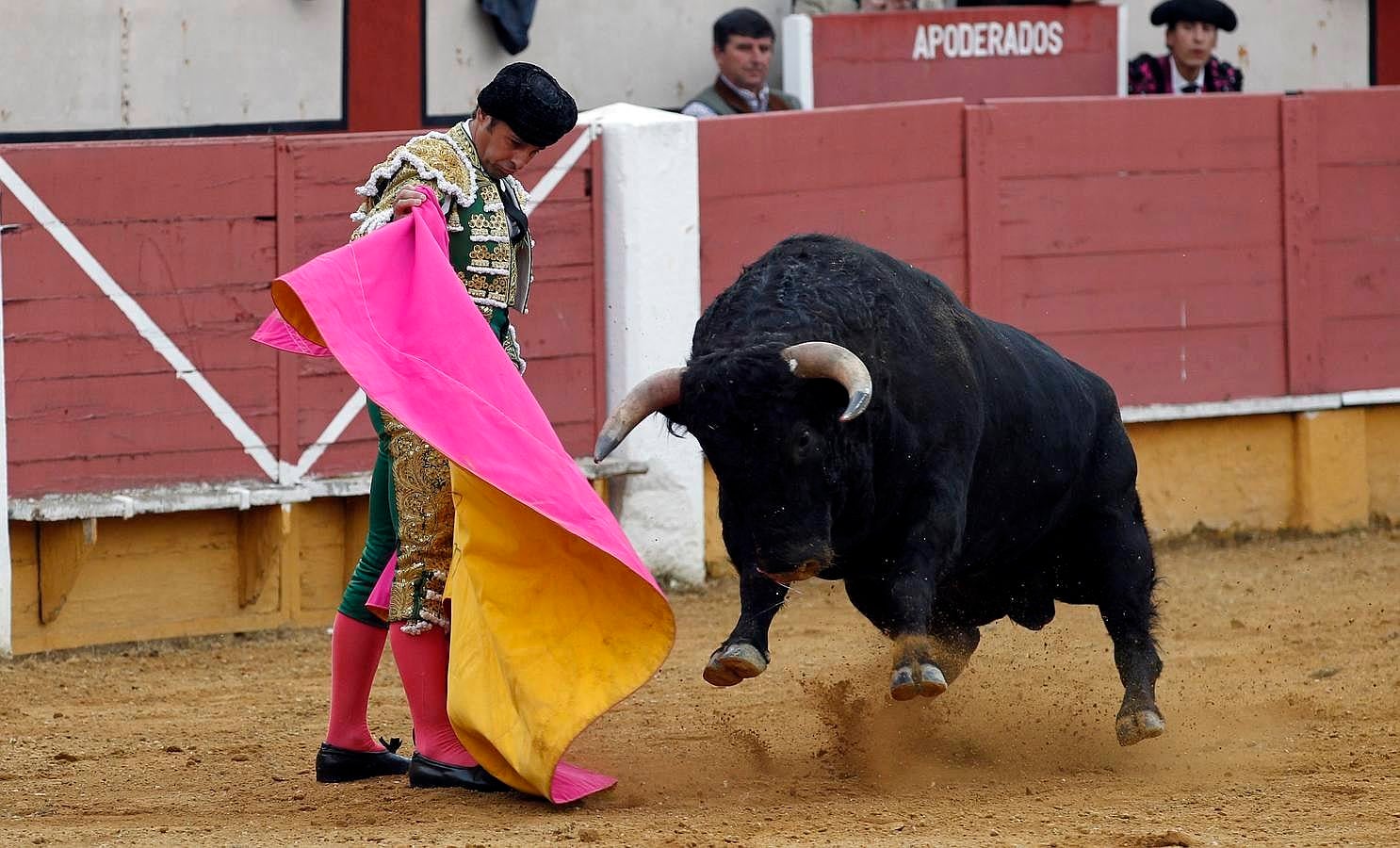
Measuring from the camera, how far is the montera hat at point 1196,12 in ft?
27.4

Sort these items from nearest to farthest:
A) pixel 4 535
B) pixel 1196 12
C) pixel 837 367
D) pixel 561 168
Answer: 1. pixel 837 367
2. pixel 4 535
3. pixel 561 168
4. pixel 1196 12

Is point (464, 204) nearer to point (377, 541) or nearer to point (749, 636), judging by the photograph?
point (377, 541)

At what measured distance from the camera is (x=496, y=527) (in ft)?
13.4

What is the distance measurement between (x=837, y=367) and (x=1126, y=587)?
4.50 ft

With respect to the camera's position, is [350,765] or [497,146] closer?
[497,146]

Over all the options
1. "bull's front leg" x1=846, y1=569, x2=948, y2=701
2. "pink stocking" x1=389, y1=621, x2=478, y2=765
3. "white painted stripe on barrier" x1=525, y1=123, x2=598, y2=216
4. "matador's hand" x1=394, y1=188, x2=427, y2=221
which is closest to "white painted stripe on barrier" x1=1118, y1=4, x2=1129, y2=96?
"white painted stripe on barrier" x1=525, y1=123, x2=598, y2=216

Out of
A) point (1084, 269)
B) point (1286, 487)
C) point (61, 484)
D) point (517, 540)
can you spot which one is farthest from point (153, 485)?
point (1286, 487)

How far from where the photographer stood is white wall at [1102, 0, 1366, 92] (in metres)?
9.70

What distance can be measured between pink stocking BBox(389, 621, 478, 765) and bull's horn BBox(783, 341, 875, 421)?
90 centimetres

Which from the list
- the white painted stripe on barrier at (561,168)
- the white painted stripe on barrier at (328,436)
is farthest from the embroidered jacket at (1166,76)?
the white painted stripe on barrier at (328,436)

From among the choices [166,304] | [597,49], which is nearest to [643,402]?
[166,304]

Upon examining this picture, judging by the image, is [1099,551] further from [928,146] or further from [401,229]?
[928,146]

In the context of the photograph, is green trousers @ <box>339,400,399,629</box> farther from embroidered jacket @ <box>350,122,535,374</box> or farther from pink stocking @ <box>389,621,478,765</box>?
embroidered jacket @ <box>350,122,535,374</box>

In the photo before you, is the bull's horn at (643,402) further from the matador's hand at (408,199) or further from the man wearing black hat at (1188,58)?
the man wearing black hat at (1188,58)
